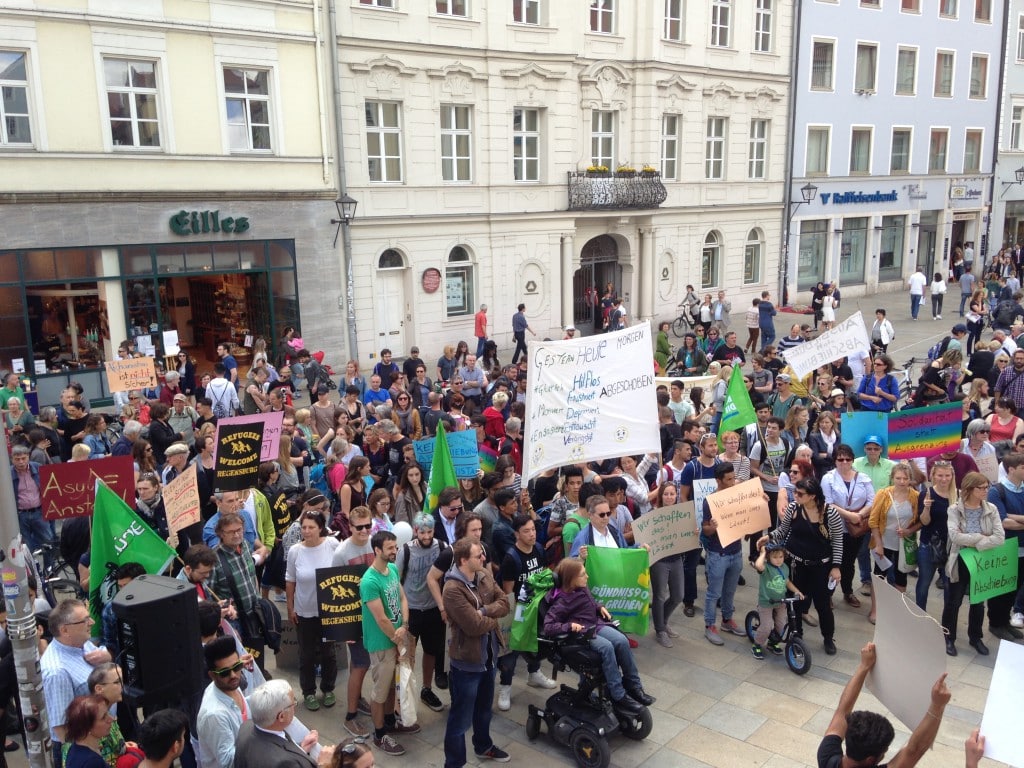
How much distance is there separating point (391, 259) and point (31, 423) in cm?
1208

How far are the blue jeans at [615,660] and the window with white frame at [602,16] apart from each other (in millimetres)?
22563

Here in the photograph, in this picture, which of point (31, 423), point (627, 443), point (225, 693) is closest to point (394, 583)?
point (225, 693)

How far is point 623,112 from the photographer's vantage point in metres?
26.8

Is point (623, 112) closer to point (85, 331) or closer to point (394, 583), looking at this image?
point (85, 331)

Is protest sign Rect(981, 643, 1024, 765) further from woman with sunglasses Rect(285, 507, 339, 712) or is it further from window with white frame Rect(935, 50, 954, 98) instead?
window with white frame Rect(935, 50, 954, 98)

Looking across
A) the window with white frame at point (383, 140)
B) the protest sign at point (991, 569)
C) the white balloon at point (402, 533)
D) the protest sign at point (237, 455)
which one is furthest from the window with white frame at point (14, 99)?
→ the protest sign at point (991, 569)

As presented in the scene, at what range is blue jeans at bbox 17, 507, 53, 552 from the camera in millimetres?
9438

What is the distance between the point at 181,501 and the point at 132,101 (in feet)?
43.2

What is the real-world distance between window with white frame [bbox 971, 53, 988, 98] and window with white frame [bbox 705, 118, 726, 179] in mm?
14877

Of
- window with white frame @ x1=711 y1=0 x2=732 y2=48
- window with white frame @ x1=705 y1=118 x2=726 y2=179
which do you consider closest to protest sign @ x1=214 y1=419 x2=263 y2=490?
window with white frame @ x1=705 y1=118 x2=726 y2=179

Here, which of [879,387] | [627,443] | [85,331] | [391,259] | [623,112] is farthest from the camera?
[623,112]

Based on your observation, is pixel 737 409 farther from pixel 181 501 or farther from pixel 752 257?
pixel 752 257

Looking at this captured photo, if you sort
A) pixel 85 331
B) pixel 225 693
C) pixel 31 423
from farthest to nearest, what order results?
1. pixel 85 331
2. pixel 31 423
3. pixel 225 693

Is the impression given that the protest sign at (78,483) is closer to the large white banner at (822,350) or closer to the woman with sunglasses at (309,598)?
the woman with sunglasses at (309,598)
